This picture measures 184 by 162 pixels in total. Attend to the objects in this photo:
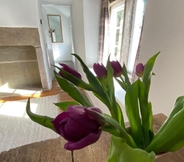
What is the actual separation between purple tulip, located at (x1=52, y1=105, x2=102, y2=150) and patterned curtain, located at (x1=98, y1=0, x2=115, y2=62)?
1874 millimetres

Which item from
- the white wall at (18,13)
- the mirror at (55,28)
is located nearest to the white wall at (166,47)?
the white wall at (18,13)

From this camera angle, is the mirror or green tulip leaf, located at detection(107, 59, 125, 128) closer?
green tulip leaf, located at detection(107, 59, 125, 128)

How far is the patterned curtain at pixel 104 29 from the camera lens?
174cm

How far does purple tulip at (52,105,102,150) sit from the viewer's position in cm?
16

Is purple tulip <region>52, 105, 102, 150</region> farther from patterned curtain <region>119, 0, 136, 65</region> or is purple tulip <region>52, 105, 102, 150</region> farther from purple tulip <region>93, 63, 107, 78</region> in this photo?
patterned curtain <region>119, 0, 136, 65</region>

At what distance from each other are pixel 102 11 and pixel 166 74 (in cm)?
146

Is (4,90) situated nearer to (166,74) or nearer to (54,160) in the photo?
(54,160)

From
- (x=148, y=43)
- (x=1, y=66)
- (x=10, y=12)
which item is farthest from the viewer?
(x=1, y=66)

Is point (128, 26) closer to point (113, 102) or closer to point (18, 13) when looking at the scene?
point (113, 102)

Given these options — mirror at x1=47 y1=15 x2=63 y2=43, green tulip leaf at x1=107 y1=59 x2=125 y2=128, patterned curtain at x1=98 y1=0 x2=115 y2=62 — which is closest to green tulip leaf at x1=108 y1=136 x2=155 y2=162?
green tulip leaf at x1=107 y1=59 x2=125 y2=128

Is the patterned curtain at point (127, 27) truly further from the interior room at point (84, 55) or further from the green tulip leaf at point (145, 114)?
the green tulip leaf at point (145, 114)

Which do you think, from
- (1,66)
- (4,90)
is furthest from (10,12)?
(4,90)

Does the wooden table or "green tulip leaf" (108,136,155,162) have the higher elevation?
"green tulip leaf" (108,136,155,162)

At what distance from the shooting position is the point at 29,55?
276cm
